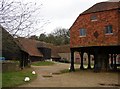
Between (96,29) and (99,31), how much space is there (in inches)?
23.2

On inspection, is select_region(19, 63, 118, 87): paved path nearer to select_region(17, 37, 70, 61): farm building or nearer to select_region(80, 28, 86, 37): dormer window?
select_region(80, 28, 86, 37): dormer window

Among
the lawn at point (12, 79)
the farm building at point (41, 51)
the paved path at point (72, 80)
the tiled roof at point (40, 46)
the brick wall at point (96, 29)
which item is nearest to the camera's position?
the lawn at point (12, 79)

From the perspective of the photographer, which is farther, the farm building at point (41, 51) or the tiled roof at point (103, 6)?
the farm building at point (41, 51)

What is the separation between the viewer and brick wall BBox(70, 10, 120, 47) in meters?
38.3

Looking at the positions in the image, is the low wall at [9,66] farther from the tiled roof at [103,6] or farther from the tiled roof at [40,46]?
the tiled roof at [40,46]

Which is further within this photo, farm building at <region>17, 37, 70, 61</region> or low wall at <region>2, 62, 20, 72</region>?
farm building at <region>17, 37, 70, 61</region>

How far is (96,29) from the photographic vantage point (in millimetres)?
40156

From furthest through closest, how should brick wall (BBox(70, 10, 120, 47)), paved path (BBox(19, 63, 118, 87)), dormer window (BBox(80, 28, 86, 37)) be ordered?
dormer window (BBox(80, 28, 86, 37)) < brick wall (BBox(70, 10, 120, 47)) < paved path (BBox(19, 63, 118, 87))

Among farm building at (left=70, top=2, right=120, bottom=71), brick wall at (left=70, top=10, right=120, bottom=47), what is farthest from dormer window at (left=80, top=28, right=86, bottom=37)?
brick wall at (left=70, top=10, right=120, bottom=47)

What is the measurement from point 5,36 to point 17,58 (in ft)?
102

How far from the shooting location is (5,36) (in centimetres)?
1516

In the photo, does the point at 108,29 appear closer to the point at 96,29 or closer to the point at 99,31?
the point at 99,31

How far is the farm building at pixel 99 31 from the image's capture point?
38344mm

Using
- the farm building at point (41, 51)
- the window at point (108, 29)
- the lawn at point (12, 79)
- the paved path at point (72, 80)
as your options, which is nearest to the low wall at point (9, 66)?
the paved path at point (72, 80)
